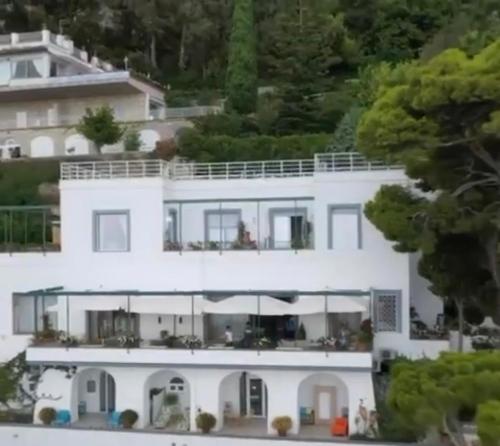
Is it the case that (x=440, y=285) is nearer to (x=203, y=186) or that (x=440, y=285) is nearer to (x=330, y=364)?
(x=330, y=364)

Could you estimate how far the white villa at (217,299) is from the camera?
23.2 m

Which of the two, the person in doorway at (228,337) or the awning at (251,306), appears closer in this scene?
the awning at (251,306)

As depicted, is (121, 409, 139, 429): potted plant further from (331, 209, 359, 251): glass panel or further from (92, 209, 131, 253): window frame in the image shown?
(331, 209, 359, 251): glass panel

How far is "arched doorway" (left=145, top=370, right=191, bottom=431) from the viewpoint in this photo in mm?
23641

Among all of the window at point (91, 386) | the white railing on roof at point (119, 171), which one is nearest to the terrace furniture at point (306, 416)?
the window at point (91, 386)

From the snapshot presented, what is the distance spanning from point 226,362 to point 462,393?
8772 mm

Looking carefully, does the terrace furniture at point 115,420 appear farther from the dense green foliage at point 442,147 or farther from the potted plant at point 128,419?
the dense green foliage at point 442,147

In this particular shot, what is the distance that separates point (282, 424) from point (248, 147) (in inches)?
731

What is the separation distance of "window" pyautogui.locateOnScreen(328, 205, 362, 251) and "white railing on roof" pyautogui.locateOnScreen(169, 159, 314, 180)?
8.09ft

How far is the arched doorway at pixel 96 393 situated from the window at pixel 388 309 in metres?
8.38

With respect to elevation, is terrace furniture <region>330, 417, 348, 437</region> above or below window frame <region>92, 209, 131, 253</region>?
below

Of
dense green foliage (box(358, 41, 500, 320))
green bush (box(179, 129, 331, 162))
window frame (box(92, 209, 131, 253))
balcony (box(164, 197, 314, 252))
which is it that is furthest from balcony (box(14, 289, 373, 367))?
green bush (box(179, 129, 331, 162))

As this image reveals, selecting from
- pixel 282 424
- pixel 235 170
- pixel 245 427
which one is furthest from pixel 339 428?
pixel 235 170

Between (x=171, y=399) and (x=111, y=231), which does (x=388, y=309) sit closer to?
(x=171, y=399)
